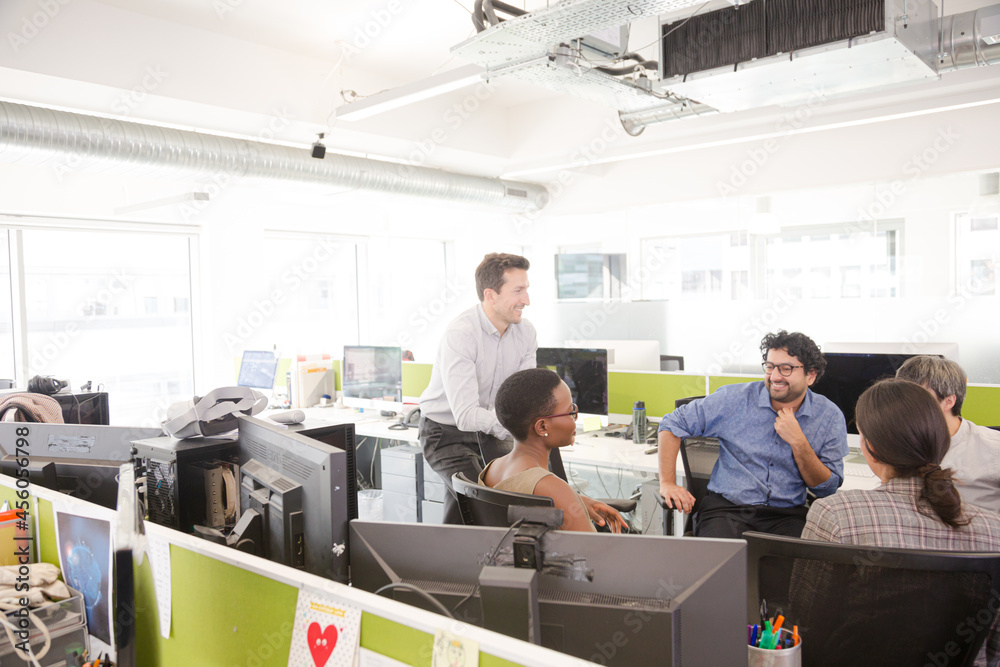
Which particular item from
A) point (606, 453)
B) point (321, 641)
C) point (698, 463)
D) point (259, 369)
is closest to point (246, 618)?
point (321, 641)

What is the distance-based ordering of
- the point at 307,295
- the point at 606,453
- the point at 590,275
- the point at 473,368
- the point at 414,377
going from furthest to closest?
the point at 590,275
the point at 307,295
the point at 414,377
the point at 606,453
the point at 473,368

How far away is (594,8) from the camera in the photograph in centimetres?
225

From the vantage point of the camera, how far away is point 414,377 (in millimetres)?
4934

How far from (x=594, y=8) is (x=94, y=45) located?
2902 millimetres

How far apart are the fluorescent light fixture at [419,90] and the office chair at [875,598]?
236 cm

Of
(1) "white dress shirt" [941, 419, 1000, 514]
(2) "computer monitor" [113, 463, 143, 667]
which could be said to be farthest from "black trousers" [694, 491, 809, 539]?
(2) "computer monitor" [113, 463, 143, 667]

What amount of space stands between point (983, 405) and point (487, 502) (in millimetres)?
2536

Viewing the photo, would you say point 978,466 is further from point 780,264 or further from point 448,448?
point 780,264

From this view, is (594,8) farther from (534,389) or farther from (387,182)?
(387,182)

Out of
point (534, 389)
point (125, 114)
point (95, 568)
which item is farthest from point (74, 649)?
point (125, 114)

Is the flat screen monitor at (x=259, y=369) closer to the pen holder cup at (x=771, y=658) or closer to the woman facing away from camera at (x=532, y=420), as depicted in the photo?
the woman facing away from camera at (x=532, y=420)

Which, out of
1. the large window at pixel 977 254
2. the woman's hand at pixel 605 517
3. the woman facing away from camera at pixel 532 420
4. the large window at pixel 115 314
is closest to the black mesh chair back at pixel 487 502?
the woman facing away from camera at pixel 532 420

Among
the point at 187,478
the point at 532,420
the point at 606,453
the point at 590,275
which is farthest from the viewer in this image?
the point at 590,275

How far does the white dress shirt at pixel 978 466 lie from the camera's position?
6.31 feet
